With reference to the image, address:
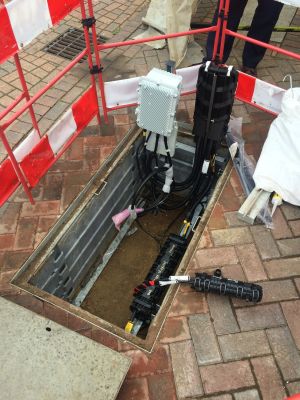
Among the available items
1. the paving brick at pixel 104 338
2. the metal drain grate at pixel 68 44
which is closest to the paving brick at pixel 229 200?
the paving brick at pixel 104 338

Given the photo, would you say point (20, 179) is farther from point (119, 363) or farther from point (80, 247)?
point (119, 363)

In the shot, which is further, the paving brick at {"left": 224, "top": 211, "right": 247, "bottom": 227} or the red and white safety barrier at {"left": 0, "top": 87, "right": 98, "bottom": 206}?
the paving brick at {"left": 224, "top": 211, "right": 247, "bottom": 227}

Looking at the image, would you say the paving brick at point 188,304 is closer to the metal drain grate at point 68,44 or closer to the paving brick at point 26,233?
the paving brick at point 26,233

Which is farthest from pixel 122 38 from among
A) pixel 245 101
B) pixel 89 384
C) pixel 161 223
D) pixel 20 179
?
pixel 89 384

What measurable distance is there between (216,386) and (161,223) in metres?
2.36

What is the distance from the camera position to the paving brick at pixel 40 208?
130 inches

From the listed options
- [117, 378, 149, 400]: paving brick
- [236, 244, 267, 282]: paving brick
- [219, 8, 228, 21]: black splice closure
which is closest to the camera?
[117, 378, 149, 400]: paving brick

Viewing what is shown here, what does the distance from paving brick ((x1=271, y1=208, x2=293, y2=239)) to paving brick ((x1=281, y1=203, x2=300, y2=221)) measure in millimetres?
45

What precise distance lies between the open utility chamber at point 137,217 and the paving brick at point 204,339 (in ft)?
0.79

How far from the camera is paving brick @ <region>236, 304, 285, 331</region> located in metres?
2.67

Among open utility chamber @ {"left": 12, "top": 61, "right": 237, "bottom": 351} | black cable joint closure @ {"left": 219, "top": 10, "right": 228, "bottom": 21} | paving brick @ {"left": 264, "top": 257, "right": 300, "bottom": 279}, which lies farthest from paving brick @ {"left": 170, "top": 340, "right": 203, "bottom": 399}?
black cable joint closure @ {"left": 219, "top": 10, "right": 228, "bottom": 21}

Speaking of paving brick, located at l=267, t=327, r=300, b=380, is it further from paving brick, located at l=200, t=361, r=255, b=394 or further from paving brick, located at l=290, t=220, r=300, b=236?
paving brick, located at l=290, t=220, r=300, b=236

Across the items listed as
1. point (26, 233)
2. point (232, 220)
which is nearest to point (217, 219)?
point (232, 220)

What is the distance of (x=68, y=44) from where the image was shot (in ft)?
17.8
